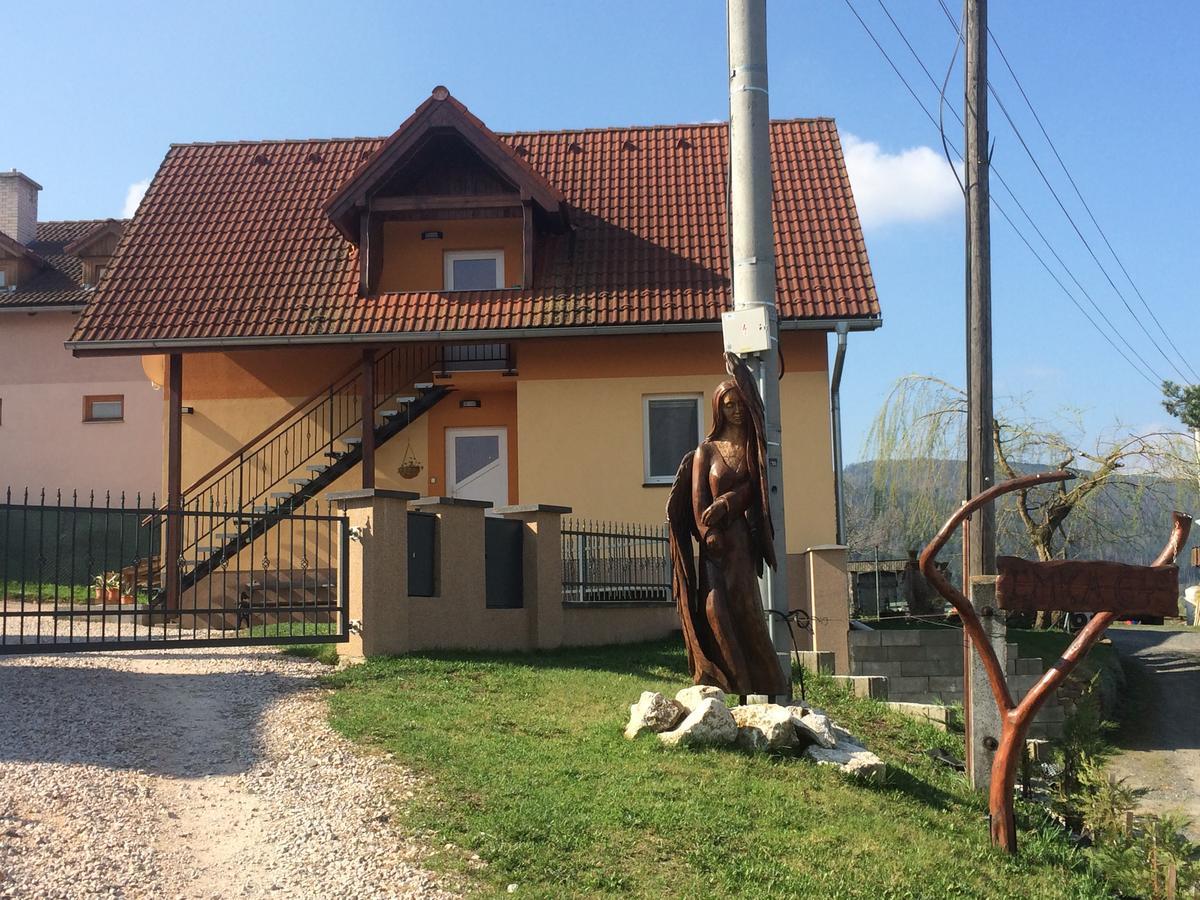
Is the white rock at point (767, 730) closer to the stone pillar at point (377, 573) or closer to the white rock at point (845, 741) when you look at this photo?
the white rock at point (845, 741)

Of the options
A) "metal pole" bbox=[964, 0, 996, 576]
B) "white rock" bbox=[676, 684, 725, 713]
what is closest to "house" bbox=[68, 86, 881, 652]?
"metal pole" bbox=[964, 0, 996, 576]

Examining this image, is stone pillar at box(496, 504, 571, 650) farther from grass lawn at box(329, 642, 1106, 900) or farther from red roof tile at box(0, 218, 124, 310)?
red roof tile at box(0, 218, 124, 310)

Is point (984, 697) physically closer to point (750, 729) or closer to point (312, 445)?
point (750, 729)

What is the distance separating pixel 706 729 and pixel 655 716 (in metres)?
0.41

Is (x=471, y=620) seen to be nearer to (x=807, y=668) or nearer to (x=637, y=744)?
(x=807, y=668)

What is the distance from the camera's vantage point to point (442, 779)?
736 centimetres

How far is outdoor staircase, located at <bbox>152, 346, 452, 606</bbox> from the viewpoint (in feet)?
60.0

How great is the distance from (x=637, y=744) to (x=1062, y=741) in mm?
3020

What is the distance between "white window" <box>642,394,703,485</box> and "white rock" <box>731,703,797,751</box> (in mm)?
9958

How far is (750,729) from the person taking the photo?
8.18 m

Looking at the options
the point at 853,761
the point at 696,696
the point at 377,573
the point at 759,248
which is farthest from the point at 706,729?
the point at 377,573

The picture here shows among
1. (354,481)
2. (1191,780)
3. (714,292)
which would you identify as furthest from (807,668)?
(354,481)

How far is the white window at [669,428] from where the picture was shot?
59.6ft

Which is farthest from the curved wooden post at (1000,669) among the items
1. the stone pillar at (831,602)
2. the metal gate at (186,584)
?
the metal gate at (186,584)
